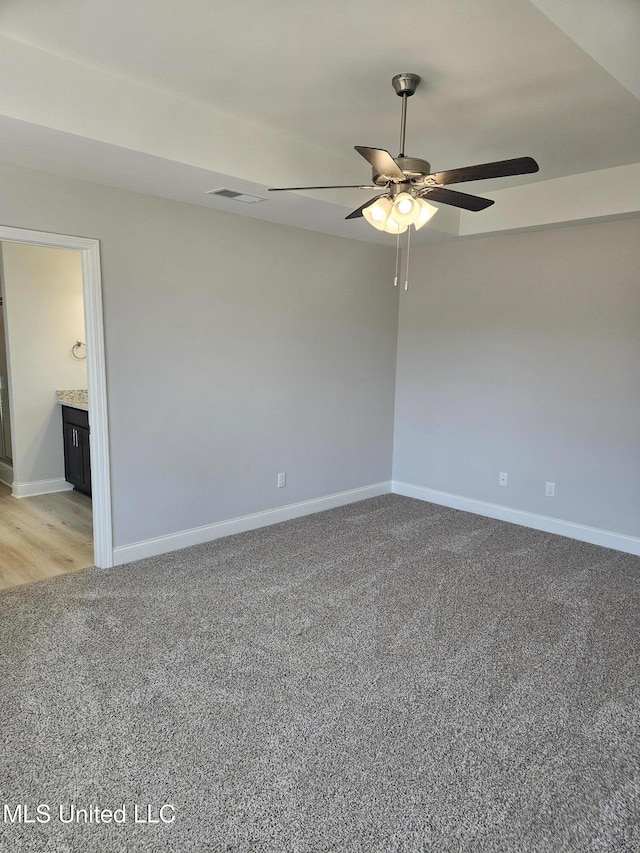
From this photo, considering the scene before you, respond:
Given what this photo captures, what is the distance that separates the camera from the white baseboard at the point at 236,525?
3.91m

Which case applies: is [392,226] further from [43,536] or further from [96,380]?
[43,536]

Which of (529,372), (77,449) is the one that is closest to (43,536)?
(77,449)

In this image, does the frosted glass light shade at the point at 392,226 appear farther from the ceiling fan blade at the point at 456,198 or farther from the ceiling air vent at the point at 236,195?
the ceiling air vent at the point at 236,195

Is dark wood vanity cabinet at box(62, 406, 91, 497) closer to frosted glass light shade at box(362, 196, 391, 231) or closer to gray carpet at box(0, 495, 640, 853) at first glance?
gray carpet at box(0, 495, 640, 853)

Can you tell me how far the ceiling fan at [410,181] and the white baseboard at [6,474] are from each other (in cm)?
452

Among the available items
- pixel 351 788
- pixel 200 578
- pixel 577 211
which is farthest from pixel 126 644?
pixel 577 211

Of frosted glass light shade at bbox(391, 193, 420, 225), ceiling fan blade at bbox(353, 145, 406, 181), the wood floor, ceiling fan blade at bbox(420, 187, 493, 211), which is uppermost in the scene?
ceiling fan blade at bbox(353, 145, 406, 181)

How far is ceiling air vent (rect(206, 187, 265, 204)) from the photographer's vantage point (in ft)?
11.5

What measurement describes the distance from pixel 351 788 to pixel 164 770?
0.67 m

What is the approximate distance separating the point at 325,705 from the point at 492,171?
93.6 inches

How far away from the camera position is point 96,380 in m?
3.59

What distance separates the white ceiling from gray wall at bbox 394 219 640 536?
728 mm

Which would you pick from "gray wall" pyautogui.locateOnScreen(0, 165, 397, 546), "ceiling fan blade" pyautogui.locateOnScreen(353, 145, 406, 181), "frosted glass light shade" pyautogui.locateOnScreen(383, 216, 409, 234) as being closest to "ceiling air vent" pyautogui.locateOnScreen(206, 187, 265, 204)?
"gray wall" pyautogui.locateOnScreen(0, 165, 397, 546)

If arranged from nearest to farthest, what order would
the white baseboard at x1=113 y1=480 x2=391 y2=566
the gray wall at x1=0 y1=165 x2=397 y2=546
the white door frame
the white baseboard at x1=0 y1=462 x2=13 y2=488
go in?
1. the white door frame
2. the gray wall at x1=0 y1=165 x2=397 y2=546
3. the white baseboard at x1=113 y1=480 x2=391 y2=566
4. the white baseboard at x1=0 y1=462 x2=13 y2=488
